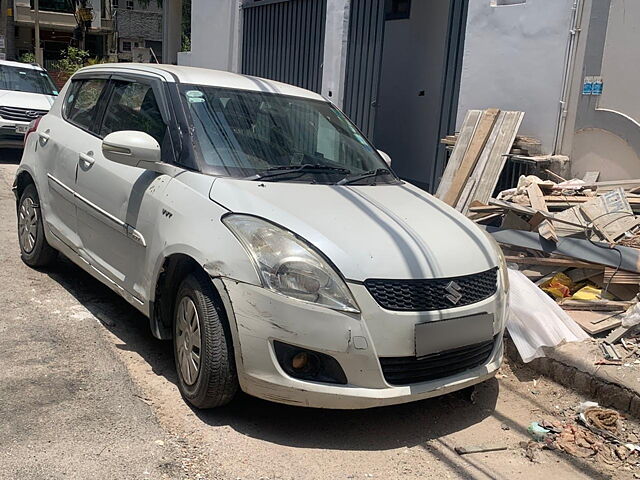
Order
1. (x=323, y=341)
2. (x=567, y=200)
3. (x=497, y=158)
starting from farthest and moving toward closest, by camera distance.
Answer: (x=497, y=158), (x=567, y=200), (x=323, y=341)

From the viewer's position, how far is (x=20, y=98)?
41.2ft

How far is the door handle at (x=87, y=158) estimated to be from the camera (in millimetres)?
4635

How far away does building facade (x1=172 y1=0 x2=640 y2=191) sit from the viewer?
6801 millimetres

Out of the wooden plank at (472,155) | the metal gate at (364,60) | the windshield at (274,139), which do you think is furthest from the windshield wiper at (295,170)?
the metal gate at (364,60)

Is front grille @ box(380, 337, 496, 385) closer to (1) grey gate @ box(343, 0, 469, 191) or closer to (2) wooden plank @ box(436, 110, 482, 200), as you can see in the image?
(2) wooden plank @ box(436, 110, 482, 200)

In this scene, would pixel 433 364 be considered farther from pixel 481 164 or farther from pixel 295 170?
pixel 481 164

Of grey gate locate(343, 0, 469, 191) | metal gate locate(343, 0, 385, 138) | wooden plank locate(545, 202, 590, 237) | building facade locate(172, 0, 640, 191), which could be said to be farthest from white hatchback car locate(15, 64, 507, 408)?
metal gate locate(343, 0, 385, 138)

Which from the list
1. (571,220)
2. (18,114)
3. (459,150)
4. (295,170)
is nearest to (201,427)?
(295,170)

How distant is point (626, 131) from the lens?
6.65 metres

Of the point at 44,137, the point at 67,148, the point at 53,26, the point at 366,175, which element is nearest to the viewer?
the point at 366,175

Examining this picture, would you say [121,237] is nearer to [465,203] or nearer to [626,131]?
[465,203]

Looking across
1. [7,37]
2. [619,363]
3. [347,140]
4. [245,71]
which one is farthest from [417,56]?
[7,37]

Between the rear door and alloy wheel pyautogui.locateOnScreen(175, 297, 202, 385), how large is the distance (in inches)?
61.0

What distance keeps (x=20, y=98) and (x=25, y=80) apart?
99cm
